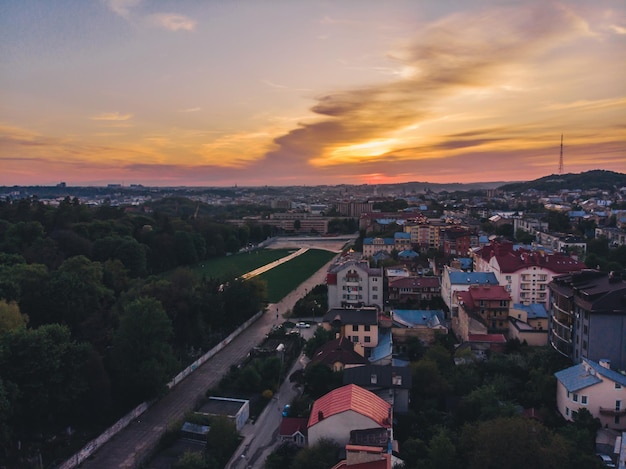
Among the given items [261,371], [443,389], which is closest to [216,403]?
[261,371]

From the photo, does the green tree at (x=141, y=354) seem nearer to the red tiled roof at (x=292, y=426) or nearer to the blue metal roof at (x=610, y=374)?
the red tiled roof at (x=292, y=426)

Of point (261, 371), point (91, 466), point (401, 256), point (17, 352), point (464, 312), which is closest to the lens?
point (91, 466)

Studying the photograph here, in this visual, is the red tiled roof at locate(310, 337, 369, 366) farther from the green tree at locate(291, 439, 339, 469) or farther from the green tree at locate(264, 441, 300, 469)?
the green tree at locate(291, 439, 339, 469)

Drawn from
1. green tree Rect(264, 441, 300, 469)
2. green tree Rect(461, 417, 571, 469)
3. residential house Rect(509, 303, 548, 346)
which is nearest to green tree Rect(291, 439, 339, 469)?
green tree Rect(264, 441, 300, 469)

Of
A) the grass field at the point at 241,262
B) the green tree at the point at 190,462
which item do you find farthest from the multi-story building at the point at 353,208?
the green tree at the point at 190,462

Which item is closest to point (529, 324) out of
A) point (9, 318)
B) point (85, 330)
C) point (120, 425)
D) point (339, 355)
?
point (339, 355)

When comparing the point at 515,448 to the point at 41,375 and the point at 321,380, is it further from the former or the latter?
the point at 41,375

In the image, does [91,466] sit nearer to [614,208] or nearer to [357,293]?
[357,293]
